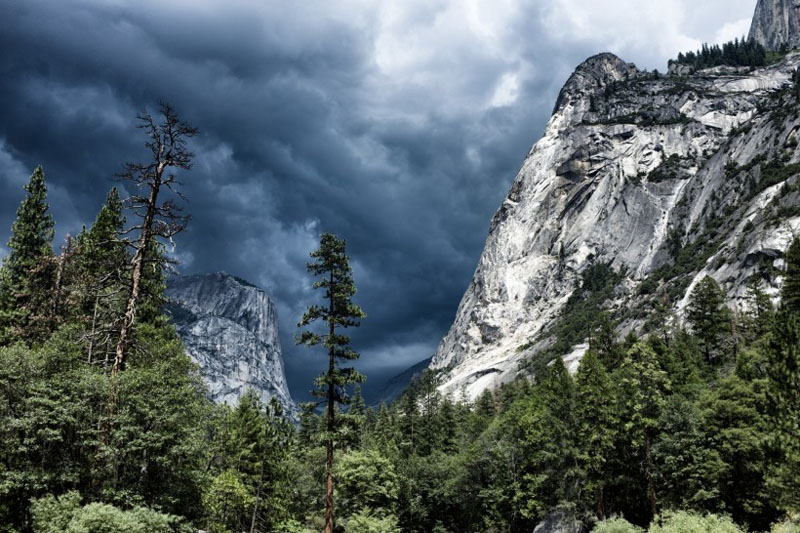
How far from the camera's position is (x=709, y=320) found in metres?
73.1

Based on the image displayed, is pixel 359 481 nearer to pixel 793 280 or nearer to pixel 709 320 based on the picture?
pixel 793 280

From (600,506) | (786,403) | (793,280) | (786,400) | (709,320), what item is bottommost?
(600,506)

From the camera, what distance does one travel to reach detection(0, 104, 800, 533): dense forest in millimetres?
15711

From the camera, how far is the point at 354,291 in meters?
25.0

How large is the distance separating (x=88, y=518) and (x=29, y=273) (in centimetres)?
2727

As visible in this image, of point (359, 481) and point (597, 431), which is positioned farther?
point (597, 431)

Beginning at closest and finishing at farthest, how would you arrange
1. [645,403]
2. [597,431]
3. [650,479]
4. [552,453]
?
1. [650,479]
2. [645,403]
3. [597,431]
4. [552,453]

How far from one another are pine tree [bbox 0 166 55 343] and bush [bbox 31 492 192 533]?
747 inches

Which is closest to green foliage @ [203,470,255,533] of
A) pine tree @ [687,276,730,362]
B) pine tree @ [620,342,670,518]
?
pine tree @ [620,342,670,518]

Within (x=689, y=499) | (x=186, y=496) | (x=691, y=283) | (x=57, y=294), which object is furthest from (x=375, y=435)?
(x=691, y=283)

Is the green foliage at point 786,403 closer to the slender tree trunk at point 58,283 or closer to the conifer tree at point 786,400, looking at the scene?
the conifer tree at point 786,400

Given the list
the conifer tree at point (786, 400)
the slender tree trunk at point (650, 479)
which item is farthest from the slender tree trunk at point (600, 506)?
the conifer tree at point (786, 400)

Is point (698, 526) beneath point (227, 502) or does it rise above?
beneath

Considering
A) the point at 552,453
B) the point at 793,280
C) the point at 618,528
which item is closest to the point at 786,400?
the point at 618,528
